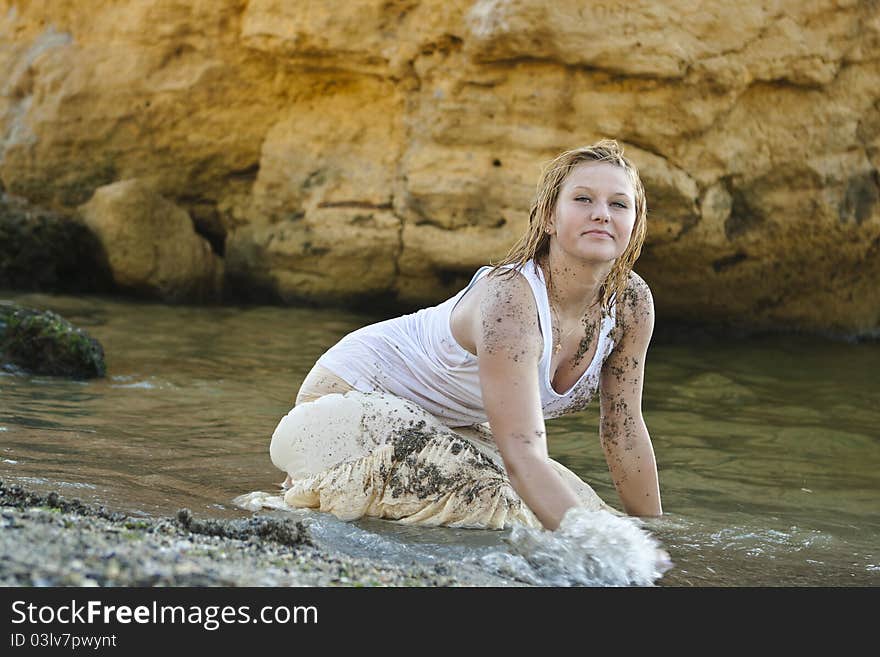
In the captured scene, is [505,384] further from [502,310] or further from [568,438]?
[568,438]

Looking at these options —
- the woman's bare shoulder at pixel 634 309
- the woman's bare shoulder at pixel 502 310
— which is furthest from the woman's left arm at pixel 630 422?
the woman's bare shoulder at pixel 502 310

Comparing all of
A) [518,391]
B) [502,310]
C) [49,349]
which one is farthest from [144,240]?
[518,391]

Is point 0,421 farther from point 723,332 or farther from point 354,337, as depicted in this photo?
point 723,332

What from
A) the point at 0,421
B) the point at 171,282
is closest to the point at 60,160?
the point at 171,282

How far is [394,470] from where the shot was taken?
3.55m

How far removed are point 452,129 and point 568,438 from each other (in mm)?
3207

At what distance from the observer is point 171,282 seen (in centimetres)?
882

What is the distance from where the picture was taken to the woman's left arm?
150 inches

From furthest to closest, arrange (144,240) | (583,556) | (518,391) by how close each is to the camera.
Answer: (144,240)
(518,391)
(583,556)

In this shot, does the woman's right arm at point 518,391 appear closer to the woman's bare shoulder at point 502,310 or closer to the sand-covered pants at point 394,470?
the woman's bare shoulder at point 502,310

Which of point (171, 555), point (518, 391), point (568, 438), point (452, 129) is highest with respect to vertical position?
point (452, 129)

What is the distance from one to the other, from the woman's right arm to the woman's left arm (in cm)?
55
